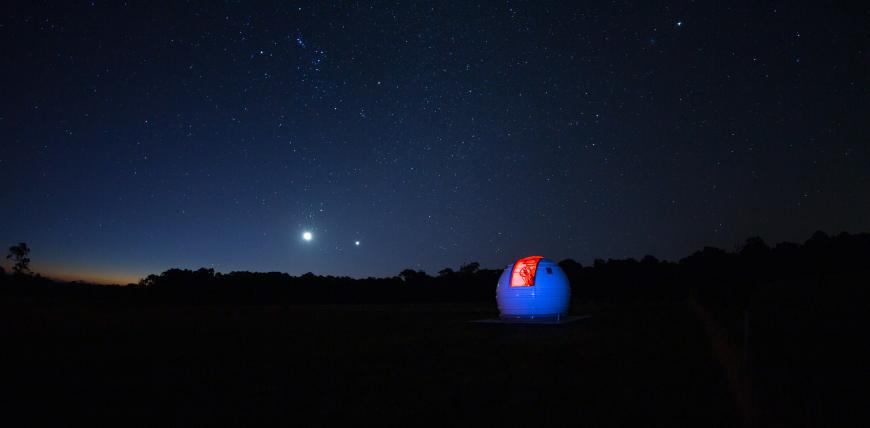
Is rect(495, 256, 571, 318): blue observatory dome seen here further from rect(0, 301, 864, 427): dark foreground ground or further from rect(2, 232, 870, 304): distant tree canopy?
rect(2, 232, 870, 304): distant tree canopy

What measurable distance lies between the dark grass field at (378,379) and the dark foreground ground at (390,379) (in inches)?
1.4

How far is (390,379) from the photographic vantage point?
948cm

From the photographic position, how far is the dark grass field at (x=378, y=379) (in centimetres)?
705

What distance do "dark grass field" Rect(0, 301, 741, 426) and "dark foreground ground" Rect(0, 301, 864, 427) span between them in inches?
1.4

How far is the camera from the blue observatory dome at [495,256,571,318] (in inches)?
805

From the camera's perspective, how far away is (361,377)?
31.9 feet

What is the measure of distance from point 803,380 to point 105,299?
57.3 metres

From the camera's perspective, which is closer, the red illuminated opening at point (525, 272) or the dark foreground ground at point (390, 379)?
the dark foreground ground at point (390, 379)

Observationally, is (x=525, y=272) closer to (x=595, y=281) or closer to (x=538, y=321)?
(x=538, y=321)

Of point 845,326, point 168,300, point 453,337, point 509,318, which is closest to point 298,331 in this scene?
point 453,337

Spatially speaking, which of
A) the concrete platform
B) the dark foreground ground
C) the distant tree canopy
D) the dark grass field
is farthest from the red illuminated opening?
the distant tree canopy

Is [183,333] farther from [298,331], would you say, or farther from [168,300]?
[168,300]

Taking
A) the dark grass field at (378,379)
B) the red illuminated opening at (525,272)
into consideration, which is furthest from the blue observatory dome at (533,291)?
the dark grass field at (378,379)

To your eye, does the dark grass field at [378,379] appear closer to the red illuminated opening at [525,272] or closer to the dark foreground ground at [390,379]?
the dark foreground ground at [390,379]
